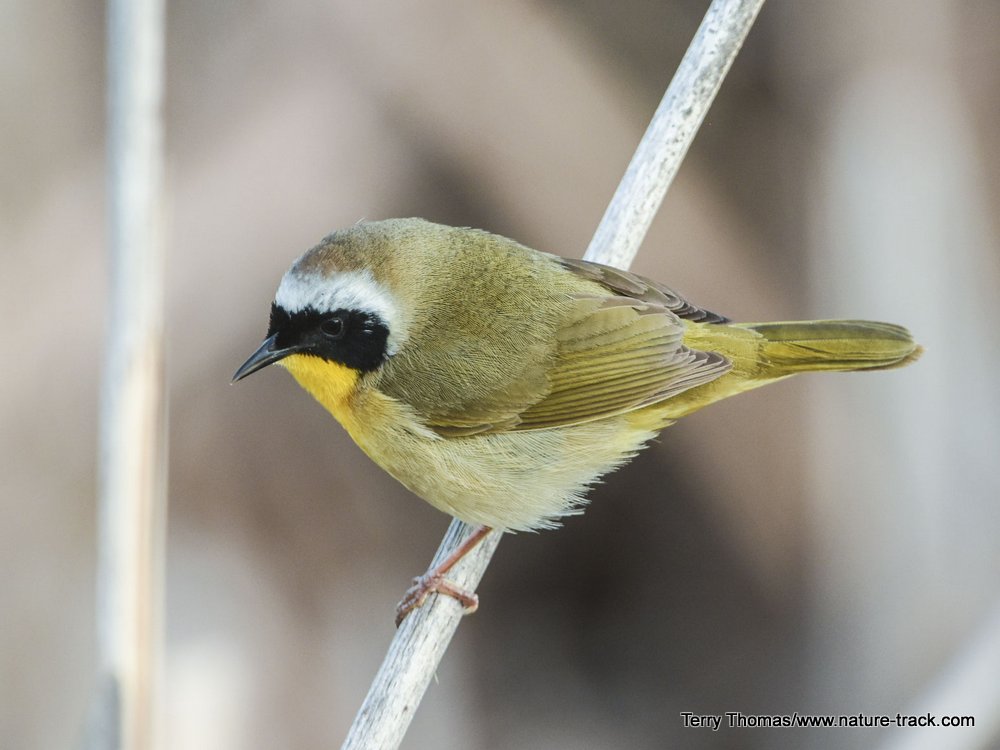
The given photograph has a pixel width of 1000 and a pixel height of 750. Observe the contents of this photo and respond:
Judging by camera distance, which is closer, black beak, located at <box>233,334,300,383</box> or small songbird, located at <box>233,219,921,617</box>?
black beak, located at <box>233,334,300,383</box>

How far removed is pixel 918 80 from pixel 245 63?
253 cm

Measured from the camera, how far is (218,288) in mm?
4098

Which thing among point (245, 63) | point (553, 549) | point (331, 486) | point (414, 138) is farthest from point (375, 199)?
point (553, 549)

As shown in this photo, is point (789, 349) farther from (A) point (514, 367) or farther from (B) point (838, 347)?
(A) point (514, 367)

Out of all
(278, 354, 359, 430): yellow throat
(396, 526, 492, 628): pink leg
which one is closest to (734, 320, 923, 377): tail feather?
(396, 526, 492, 628): pink leg

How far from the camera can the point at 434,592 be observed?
9.55 ft

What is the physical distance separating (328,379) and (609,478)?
7.14 feet

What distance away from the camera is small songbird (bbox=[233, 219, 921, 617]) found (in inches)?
111

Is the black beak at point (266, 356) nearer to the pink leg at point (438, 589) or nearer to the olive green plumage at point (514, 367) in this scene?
the olive green plumage at point (514, 367)

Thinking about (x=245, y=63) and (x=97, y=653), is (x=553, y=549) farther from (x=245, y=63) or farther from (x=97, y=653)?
(x=97, y=653)

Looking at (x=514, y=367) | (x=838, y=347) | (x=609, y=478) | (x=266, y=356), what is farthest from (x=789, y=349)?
(x=609, y=478)

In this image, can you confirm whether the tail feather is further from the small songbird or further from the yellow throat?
the yellow throat

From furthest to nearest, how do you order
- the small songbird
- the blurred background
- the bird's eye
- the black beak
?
the blurred background → the small songbird → the bird's eye → the black beak

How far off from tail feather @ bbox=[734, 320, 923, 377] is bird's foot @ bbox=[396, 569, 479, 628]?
103cm
